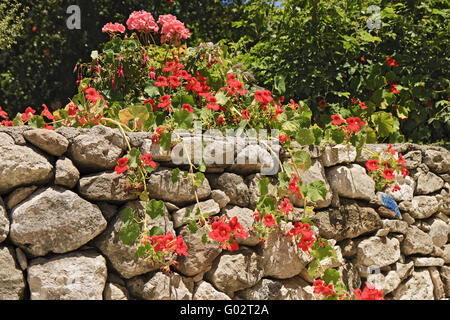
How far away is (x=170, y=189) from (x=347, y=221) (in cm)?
114

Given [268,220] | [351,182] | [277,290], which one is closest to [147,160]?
[268,220]

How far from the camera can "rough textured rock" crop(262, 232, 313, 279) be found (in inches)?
91.4

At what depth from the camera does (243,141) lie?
2.34 m

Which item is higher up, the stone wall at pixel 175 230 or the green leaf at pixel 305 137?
the green leaf at pixel 305 137

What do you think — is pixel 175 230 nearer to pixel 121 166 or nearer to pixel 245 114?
pixel 121 166

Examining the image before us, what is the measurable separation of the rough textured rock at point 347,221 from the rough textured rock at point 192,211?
67 centimetres

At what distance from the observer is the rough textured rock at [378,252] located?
2.63 m

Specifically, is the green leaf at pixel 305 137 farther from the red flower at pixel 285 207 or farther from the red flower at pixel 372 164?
the red flower at pixel 372 164

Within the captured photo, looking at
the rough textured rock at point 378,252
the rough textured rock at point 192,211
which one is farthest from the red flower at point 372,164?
the rough textured rock at point 192,211

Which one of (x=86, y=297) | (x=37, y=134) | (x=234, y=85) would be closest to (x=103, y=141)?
(x=37, y=134)

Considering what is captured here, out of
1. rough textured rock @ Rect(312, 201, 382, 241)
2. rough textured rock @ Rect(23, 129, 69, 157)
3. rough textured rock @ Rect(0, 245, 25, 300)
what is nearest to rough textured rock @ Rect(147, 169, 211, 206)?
rough textured rock @ Rect(23, 129, 69, 157)

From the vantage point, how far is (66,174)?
1.88 meters

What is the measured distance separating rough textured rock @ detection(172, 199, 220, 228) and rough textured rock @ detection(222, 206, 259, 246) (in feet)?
0.31

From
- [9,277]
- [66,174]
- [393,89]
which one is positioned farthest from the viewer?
[393,89]
